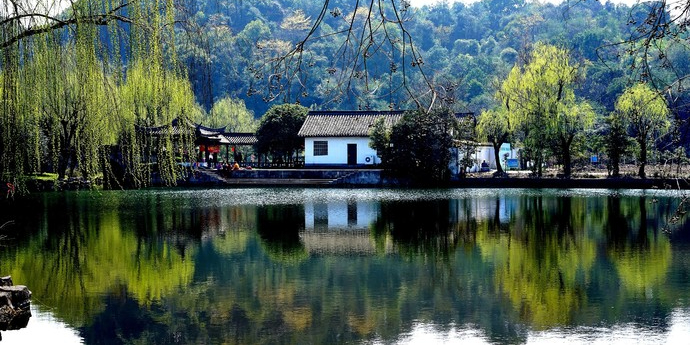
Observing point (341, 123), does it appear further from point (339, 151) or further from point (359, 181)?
point (359, 181)

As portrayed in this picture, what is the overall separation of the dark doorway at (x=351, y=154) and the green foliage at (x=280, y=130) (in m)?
2.65

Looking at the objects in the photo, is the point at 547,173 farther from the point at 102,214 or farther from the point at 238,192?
the point at 102,214

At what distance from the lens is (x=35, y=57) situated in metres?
5.21

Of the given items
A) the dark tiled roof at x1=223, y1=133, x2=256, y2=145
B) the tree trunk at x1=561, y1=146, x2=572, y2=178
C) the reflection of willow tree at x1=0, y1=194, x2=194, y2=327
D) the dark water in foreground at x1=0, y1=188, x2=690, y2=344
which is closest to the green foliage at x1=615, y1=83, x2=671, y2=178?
the tree trunk at x1=561, y1=146, x2=572, y2=178

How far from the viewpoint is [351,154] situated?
36.7 meters

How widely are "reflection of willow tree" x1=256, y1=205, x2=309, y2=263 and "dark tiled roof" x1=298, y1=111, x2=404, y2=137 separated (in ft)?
46.5

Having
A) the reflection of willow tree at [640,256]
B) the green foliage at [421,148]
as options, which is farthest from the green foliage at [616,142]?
the reflection of willow tree at [640,256]

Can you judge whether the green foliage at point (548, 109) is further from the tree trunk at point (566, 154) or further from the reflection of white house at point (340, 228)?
the reflection of white house at point (340, 228)

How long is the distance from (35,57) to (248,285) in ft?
18.9

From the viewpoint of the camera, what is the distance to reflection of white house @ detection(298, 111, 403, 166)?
36312 millimetres

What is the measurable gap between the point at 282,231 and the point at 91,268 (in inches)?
212

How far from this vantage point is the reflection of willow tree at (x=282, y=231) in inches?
515

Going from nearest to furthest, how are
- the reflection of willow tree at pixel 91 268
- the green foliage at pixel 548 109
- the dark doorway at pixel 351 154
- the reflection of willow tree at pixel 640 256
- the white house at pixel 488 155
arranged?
the reflection of willow tree at pixel 91 268, the reflection of willow tree at pixel 640 256, the green foliage at pixel 548 109, the dark doorway at pixel 351 154, the white house at pixel 488 155

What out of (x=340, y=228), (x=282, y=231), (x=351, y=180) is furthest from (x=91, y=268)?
(x=351, y=180)
